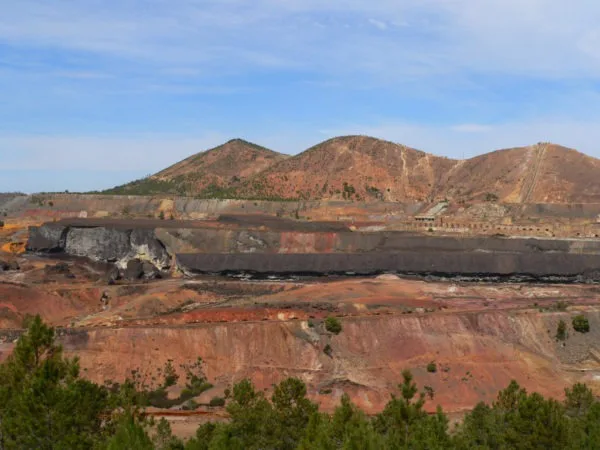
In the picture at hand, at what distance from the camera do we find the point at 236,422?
24.2 metres

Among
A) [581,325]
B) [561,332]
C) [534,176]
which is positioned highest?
[534,176]

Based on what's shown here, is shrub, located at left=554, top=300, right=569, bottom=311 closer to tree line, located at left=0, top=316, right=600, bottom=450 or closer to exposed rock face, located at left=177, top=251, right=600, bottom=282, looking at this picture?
exposed rock face, located at left=177, top=251, right=600, bottom=282

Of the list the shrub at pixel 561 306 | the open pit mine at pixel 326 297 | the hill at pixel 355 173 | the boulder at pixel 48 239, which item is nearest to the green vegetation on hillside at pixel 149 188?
the hill at pixel 355 173

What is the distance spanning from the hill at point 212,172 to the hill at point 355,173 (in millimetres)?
8802

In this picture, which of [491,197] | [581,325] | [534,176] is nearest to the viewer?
[581,325]

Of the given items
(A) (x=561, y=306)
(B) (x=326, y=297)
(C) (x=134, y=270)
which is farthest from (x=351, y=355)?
(C) (x=134, y=270)

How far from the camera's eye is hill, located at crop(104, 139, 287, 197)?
139m

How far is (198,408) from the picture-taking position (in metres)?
39.4

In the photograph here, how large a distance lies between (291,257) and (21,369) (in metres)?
48.7

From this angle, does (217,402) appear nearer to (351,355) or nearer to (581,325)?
(351,355)

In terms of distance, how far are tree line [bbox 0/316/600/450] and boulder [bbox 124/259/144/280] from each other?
1688 inches

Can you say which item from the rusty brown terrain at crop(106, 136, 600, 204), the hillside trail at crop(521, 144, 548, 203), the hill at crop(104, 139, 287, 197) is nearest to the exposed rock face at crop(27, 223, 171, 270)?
the rusty brown terrain at crop(106, 136, 600, 204)

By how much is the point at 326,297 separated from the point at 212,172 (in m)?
97.3

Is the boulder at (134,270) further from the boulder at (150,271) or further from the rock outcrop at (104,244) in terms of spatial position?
the rock outcrop at (104,244)
